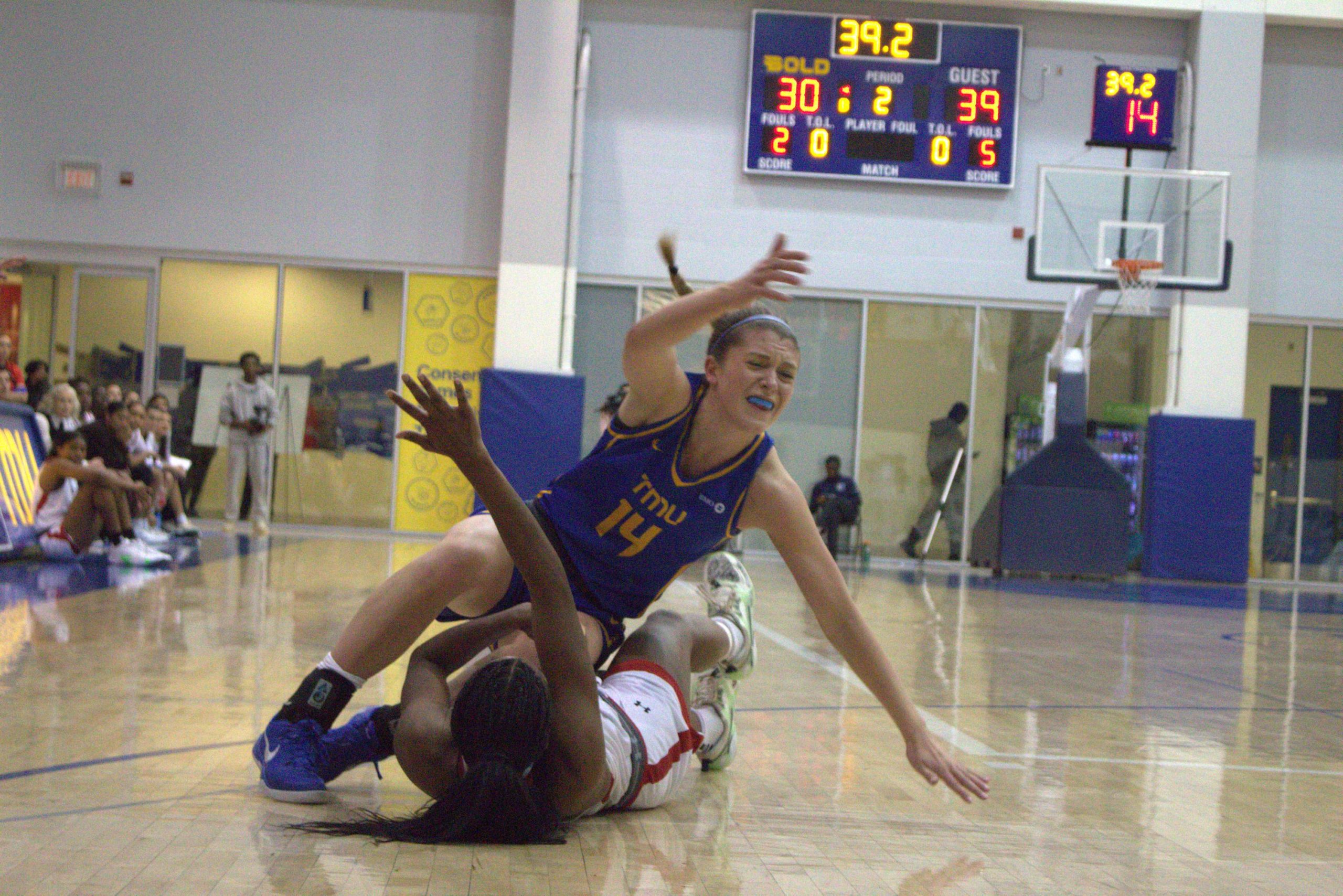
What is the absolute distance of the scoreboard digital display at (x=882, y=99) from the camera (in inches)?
503

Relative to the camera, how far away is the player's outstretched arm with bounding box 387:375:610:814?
2096mm

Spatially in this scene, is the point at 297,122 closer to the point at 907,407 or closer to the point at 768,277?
the point at 907,407

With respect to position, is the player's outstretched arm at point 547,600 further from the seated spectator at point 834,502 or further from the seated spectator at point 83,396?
the seated spectator at point 834,502

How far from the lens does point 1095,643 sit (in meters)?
6.60

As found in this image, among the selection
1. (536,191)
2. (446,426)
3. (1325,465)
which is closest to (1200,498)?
(1325,465)

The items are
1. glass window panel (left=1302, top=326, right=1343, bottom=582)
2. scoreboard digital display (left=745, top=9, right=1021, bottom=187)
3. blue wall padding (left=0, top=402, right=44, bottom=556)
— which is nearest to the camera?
blue wall padding (left=0, top=402, right=44, bottom=556)

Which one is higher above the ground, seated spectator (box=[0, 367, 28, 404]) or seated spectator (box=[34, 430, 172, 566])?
seated spectator (box=[0, 367, 28, 404])

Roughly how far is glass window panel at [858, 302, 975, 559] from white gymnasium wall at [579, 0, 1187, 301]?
834 millimetres

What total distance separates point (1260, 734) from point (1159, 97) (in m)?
9.06

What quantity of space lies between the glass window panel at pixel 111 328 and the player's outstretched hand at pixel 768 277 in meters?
12.3

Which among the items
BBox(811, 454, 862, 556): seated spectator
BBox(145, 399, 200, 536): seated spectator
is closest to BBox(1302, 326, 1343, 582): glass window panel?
BBox(811, 454, 862, 556): seated spectator

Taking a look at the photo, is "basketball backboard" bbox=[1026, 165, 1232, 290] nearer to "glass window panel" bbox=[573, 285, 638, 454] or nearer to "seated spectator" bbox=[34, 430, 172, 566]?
"glass window panel" bbox=[573, 285, 638, 454]

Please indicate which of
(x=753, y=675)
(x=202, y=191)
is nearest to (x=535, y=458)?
(x=202, y=191)

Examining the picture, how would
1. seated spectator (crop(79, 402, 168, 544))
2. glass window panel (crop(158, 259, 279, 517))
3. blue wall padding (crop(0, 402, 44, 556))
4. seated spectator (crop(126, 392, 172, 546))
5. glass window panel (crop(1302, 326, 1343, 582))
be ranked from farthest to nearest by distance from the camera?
glass window panel (crop(1302, 326, 1343, 582)) < glass window panel (crop(158, 259, 279, 517)) < seated spectator (crop(126, 392, 172, 546)) < seated spectator (crop(79, 402, 168, 544)) < blue wall padding (crop(0, 402, 44, 556))
